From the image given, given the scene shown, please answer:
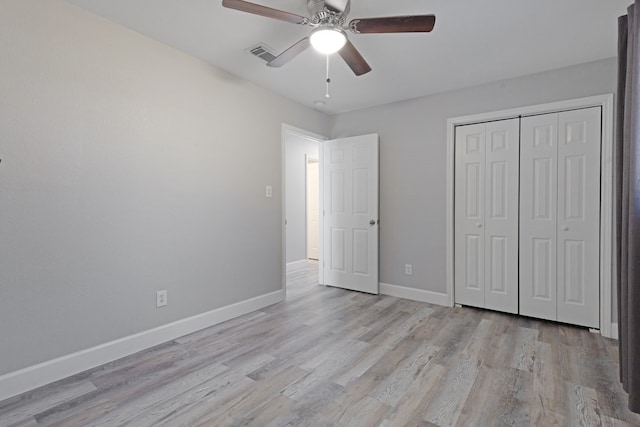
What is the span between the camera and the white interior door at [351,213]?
13.1ft

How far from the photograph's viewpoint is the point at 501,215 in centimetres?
323

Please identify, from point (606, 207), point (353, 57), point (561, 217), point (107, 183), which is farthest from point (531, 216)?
point (107, 183)

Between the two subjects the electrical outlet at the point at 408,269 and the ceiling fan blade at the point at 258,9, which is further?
the electrical outlet at the point at 408,269

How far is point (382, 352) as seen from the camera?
241 cm

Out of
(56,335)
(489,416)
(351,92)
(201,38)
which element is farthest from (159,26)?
(489,416)

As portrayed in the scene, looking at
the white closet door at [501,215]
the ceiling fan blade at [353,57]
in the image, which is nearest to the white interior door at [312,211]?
the white closet door at [501,215]

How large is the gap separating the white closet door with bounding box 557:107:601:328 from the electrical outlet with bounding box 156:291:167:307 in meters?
3.62

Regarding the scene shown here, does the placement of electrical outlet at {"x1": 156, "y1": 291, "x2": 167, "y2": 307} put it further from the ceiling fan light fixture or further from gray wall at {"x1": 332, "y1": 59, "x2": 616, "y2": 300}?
gray wall at {"x1": 332, "y1": 59, "x2": 616, "y2": 300}

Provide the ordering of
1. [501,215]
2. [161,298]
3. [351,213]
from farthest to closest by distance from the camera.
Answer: [351,213] < [501,215] < [161,298]

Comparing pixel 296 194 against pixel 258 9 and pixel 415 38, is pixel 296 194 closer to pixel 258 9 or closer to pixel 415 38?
pixel 415 38

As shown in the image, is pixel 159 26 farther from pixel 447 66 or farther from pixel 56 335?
pixel 447 66

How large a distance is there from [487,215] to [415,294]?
123 centimetres

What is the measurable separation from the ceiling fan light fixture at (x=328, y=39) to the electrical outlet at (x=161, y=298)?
7.33 ft

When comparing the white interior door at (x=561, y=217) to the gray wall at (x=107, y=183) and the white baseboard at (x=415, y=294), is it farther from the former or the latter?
the gray wall at (x=107, y=183)
